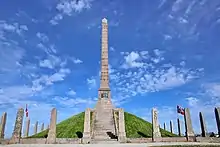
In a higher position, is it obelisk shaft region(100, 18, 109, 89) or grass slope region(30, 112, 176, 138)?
obelisk shaft region(100, 18, 109, 89)

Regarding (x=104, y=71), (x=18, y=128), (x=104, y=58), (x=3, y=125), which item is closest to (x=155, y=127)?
(x=104, y=71)

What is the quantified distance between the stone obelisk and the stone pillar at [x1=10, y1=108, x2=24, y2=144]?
9099 mm

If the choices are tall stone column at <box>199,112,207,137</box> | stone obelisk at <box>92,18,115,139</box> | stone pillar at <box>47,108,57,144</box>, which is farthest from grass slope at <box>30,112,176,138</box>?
tall stone column at <box>199,112,207,137</box>

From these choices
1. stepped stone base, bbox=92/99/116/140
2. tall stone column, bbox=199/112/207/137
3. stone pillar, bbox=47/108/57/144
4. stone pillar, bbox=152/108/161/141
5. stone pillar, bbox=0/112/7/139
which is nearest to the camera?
stone pillar, bbox=47/108/57/144

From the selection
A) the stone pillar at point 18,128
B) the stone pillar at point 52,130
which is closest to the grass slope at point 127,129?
the stone pillar at point 52,130

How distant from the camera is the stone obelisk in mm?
27906

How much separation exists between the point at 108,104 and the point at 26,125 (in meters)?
14.6

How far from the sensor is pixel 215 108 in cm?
2316

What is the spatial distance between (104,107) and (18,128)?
508 inches

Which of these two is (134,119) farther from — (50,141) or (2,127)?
(2,127)

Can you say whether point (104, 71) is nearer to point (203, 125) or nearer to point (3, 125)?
point (203, 125)

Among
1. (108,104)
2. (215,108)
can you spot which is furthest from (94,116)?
(215,108)

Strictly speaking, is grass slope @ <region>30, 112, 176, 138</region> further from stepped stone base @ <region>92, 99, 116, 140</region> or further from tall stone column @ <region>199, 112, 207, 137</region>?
tall stone column @ <region>199, 112, 207, 137</region>

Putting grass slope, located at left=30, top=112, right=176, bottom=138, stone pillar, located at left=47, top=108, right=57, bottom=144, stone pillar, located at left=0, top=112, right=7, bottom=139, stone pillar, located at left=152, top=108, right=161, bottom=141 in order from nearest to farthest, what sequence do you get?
stone pillar, located at left=47, top=108, right=57, bottom=144, stone pillar, located at left=152, top=108, right=161, bottom=141, stone pillar, located at left=0, top=112, right=7, bottom=139, grass slope, located at left=30, top=112, right=176, bottom=138
